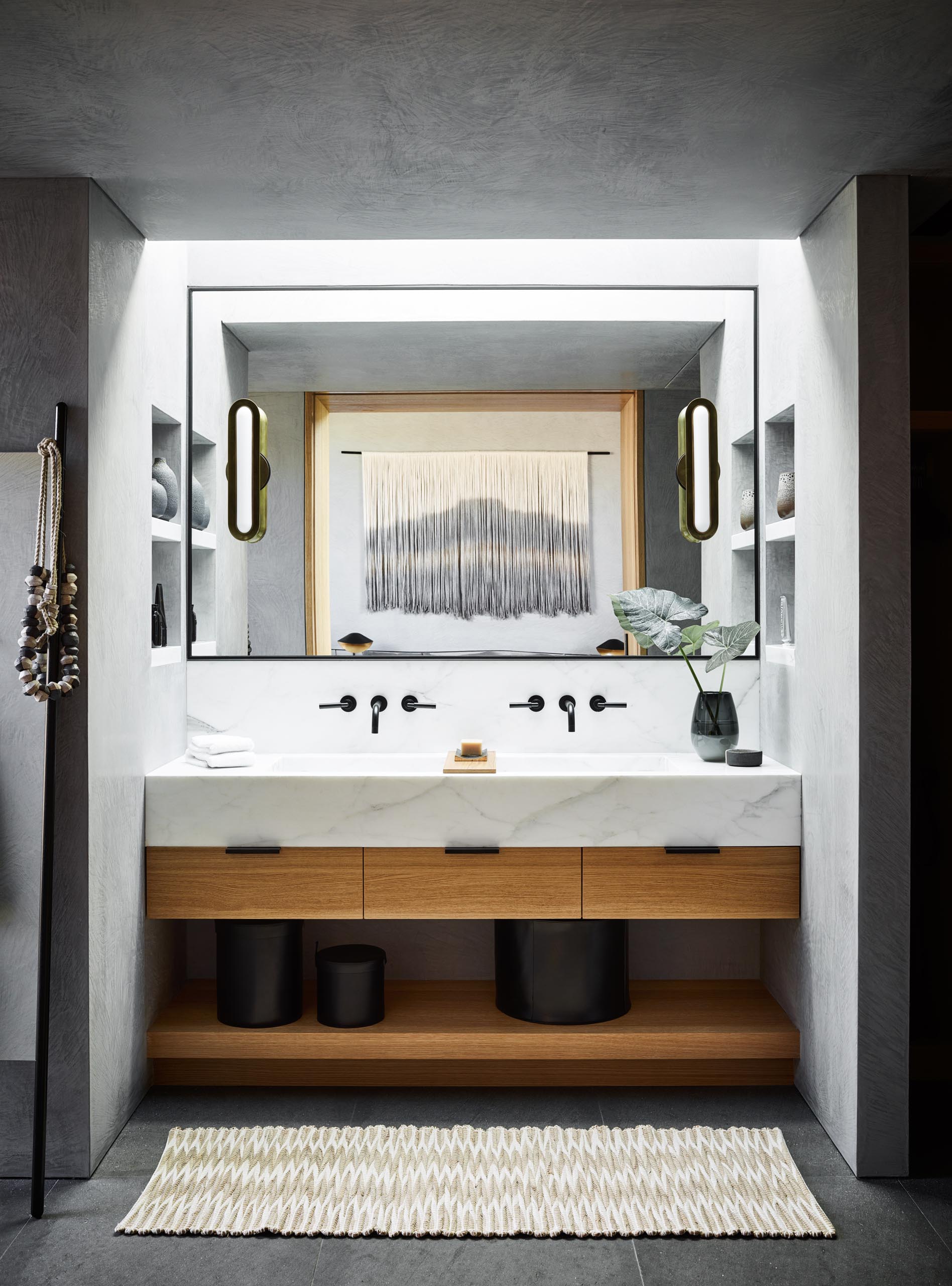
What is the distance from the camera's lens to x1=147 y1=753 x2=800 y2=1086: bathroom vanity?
8.89 feet

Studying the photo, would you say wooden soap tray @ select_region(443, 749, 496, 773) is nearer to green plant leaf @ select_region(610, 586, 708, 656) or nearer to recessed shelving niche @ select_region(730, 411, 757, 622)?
green plant leaf @ select_region(610, 586, 708, 656)

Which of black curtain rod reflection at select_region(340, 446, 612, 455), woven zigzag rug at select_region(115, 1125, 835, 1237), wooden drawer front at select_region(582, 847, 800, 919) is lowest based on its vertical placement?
woven zigzag rug at select_region(115, 1125, 835, 1237)

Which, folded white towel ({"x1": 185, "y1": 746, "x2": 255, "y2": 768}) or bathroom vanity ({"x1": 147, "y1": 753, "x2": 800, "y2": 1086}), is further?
folded white towel ({"x1": 185, "y1": 746, "x2": 255, "y2": 768})

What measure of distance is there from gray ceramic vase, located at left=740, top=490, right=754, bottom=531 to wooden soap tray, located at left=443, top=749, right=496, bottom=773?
1.08 meters

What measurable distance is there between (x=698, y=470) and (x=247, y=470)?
1.45 meters

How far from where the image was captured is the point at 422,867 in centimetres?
272

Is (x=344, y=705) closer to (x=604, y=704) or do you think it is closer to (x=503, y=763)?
(x=503, y=763)

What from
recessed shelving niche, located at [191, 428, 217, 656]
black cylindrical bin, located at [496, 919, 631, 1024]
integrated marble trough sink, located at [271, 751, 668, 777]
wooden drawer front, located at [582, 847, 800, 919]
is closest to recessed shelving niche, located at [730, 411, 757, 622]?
integrated marble trough sink, located at [271, 751, 668, 777]

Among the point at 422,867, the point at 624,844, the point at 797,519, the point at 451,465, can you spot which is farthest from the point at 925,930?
the point at 451,465

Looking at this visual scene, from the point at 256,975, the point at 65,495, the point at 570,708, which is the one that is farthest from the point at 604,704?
the point at 65,495

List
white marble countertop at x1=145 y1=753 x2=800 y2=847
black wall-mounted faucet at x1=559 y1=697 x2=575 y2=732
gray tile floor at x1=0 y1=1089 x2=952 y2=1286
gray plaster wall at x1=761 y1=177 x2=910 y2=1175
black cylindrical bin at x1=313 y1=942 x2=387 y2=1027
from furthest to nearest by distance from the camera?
black wall-mounted faucet at x1=559 y1=697 x2=575 y2=732, black cylindrical bin at x1=313 y1=942 x2=387 y2=1027, white marble countertop at x1=145 y1=753 x2=800 y2=847, gray plaster wall at x1=761 y1=177 x2=910 y2=1175, gray tile floor at x1=0 y1=1089 x2=952 y2=1286

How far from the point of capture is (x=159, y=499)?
300 cm

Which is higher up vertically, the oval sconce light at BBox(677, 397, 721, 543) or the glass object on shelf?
the oval sconce light at BBox(677, 397, 721, 543)

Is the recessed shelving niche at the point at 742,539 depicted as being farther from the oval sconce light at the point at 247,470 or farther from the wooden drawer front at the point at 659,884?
the oval sconce light at the point at 247,470
